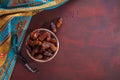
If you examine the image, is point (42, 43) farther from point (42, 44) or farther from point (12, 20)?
point (12, 20)

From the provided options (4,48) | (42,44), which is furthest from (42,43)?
(4,48)

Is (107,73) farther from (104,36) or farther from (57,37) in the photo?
(57,37)

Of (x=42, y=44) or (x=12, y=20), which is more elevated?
(x=12, y=20)

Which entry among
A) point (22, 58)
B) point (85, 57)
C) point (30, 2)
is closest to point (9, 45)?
point (22, 58)

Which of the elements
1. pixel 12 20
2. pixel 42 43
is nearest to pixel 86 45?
pixel 42 43
